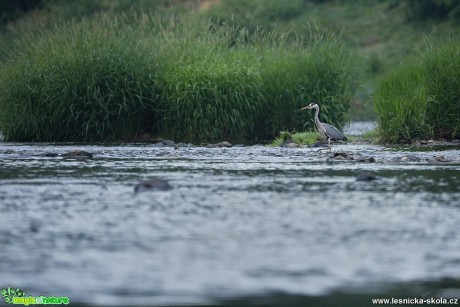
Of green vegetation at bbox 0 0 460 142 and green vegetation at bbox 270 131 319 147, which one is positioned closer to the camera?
green vegetation at bbox 270 131 319 147

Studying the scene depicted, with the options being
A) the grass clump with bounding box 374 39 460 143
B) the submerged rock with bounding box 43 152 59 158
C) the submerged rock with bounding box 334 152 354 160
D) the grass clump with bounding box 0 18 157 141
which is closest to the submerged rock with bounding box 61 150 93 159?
the submerged rock with bounding box 43 152 59 158

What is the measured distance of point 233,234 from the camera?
11.2 metres

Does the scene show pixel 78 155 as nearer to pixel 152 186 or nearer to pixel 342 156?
pixel 342 156

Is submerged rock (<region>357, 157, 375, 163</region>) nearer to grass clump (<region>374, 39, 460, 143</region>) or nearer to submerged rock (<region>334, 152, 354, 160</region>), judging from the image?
submerged rock (<region>334, 152, 354, 160</region>)

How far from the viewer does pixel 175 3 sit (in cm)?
5703

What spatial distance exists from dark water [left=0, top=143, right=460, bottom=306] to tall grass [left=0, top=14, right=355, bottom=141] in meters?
7.16

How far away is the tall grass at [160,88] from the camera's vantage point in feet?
83.1

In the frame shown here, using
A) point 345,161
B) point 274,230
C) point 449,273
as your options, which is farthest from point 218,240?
point 345,161

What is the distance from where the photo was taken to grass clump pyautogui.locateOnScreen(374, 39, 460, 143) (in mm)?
23094

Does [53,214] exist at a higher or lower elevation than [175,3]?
lower

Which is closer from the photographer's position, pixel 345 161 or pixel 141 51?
pixel 345 161

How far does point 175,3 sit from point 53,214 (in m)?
45.2

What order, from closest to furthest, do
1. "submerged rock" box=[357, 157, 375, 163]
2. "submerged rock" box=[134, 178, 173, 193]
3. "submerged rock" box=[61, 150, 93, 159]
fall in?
1. "submerged rock" box=[134, 178, 173, 193]
2. "submerged rock" box=[357, 157, 375, 163]
3. "submerged rock" box=[61, 150, 93, 159]

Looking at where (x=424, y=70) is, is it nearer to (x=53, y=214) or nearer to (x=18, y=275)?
(x=53, y=214)
